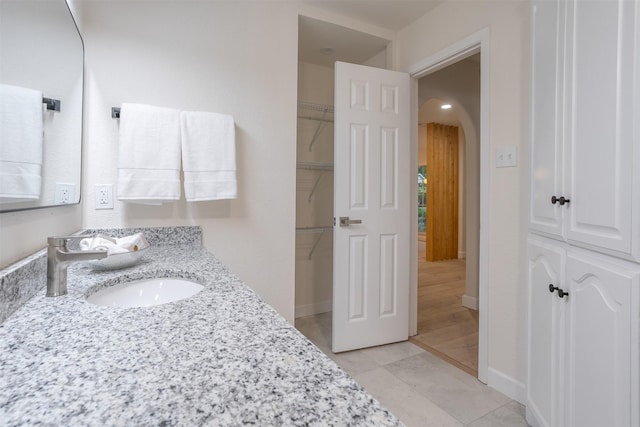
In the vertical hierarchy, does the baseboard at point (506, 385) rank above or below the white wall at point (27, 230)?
below

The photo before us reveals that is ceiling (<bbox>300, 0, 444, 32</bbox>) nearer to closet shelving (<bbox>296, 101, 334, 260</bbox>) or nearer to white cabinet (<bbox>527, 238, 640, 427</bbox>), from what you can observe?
closet shelving (<bbox>296, 101, 334, 260</bbox>)

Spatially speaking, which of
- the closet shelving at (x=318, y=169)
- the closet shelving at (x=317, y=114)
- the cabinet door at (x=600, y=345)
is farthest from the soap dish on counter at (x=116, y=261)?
the closet shelving at (x=317, y=114)

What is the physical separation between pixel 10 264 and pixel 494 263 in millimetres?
2017

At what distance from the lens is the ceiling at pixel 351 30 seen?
2127 millimetres

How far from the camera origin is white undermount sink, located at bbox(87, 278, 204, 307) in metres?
0.98

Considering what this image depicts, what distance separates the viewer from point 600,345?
0.96m

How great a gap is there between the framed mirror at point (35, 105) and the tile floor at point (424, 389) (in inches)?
67.5

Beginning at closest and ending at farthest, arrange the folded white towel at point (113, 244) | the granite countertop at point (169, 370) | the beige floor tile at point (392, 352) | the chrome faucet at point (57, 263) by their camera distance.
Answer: the granite countertop at point (169, 370) < the chrome faucet at point (57, 263) < the folded white towel at point (113, 244) < the beige floor tile at point (392, 352)

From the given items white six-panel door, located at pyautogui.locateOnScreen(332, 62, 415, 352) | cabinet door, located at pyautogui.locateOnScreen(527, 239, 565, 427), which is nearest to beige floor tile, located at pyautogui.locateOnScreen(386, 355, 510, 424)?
cabinet door, located at pyautogui.locateOnScreen(527, 239, 565, 427)

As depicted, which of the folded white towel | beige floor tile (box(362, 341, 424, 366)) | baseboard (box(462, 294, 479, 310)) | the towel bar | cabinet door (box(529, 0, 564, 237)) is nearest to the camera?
the towel bar

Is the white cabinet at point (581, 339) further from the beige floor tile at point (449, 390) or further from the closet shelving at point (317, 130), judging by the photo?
the closet shelving at point (317, 130)

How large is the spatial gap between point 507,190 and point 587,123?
2.37 ft

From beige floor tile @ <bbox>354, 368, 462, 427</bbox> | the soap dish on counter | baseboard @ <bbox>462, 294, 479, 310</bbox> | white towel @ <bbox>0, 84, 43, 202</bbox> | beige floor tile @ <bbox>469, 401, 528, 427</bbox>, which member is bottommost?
beige floor tile @ <bbox>469, 401, 528, 427</bbox>

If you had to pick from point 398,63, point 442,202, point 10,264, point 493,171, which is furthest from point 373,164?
point 442,202
